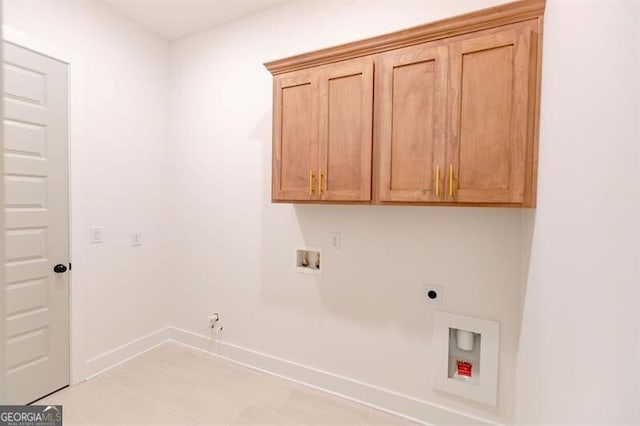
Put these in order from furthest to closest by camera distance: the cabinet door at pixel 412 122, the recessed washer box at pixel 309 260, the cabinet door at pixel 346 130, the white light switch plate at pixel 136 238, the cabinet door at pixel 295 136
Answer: the white light switch plate at pixel 136 238, the recessed washer box at pixel 309 260, the cabinet door at pixel 295 136, the cabinet door at pixel 346 130, the cabinet door at pixel 412 122

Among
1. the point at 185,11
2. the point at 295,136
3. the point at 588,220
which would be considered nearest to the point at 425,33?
the point at 295,136

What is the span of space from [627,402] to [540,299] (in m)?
0.73

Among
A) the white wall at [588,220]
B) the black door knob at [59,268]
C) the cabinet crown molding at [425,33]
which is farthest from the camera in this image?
the black door knob at [59,268]

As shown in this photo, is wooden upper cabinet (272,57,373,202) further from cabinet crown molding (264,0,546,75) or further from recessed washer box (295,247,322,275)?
recessed washer box (295,247,322,275)

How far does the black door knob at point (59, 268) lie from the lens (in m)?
2.10

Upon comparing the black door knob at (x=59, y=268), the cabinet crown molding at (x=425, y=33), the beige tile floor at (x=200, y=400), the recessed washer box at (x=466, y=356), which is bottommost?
the beige tile floor at (x=200, y=400)

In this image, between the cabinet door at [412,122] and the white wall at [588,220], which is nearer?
the white wall at [588,220]

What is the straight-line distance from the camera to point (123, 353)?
8.37 feet

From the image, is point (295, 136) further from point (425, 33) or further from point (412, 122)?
point (425, 33)

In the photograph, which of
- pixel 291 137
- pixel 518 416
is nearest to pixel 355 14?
pixel 291 137

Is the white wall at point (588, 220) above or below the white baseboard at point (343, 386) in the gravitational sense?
above

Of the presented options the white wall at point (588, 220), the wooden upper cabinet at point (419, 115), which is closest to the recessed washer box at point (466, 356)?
the white wall at point (588, 220)

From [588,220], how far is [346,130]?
4.02ft

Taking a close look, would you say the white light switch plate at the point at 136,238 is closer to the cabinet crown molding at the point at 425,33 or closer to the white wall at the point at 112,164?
the white wall at the point at 112,164
